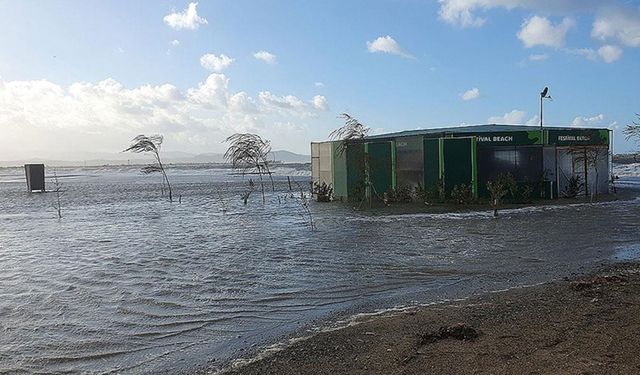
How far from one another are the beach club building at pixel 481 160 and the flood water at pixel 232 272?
4214 millimetres

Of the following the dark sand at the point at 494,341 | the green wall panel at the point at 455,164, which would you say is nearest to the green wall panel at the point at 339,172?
the green wall panel at the point at 455,164

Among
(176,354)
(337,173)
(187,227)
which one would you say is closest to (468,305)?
(176,354)

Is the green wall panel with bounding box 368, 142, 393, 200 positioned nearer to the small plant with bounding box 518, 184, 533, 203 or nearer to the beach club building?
the beach club building

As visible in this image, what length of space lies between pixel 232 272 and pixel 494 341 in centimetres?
595

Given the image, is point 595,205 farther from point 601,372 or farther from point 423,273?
point 601,372

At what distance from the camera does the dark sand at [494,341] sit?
5.16 m

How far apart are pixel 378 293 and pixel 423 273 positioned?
5.62 ft

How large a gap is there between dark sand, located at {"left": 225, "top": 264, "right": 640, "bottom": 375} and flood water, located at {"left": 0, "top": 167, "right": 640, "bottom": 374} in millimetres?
805

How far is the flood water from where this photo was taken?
6777 millimetres

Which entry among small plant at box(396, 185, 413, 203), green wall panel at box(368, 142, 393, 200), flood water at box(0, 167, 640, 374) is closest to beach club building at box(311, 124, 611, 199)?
green wall panel at box(368, 142, 393, 200)

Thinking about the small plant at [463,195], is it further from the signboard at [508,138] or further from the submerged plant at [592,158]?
the submerged plant at [592,158]

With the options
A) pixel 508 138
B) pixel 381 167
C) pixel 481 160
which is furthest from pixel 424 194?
pixel 508 138

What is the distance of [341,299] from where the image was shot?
8.53m

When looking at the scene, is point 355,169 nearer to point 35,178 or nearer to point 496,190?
point 496,190
